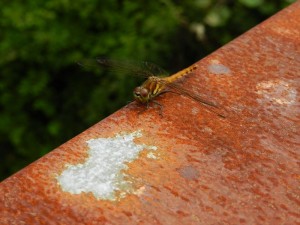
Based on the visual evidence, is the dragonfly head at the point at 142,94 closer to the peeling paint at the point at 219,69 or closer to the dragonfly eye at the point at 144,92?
the dragonfly eye at the point at 144,92

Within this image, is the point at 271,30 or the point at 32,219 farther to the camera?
the point at 271,30

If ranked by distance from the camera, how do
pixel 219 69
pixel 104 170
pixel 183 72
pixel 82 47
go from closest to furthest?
pixel 104 170, pixel 219 69, pixel 183 72, pixel 82 47

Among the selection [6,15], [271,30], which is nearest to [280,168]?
[271,30]

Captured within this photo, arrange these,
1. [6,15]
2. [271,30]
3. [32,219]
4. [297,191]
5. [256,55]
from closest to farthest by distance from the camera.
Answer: [32,219]
[297,191]
[256,55]
[271,30]
[6,15]

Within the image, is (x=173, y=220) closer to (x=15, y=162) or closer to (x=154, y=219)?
(x=154, y=219)

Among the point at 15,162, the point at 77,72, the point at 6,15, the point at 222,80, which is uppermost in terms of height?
the point at 222,80

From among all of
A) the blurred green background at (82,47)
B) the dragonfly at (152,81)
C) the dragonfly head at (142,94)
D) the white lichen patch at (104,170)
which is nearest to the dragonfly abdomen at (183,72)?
the dragonfly at (152,81)

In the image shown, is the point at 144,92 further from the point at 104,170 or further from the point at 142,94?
the point at 104,170

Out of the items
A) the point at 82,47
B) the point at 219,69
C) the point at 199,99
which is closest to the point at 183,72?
the point at 219,69
